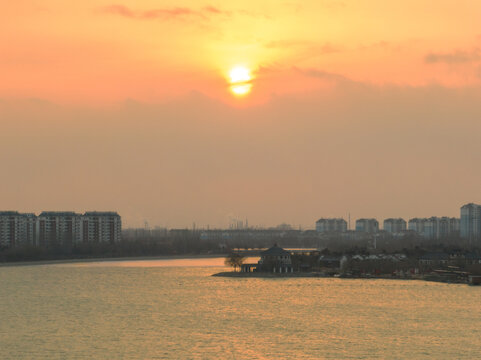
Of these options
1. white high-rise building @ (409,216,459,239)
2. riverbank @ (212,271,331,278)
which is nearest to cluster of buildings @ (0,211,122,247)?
riverbank @ (212,271,331,278)

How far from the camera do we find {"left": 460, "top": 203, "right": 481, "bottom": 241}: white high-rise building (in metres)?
153

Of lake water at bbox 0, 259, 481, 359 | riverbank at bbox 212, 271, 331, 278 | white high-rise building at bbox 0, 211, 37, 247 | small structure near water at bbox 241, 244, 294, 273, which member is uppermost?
white high-rise building at bbox 0, 211, 37, 247

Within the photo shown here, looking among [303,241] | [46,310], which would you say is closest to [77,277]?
[46,310]

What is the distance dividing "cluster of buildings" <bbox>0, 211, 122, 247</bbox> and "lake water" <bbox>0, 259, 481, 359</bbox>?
190 feet

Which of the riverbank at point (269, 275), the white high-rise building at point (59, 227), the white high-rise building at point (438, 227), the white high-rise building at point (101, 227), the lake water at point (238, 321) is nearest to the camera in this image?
the lake water at point (238, 321)

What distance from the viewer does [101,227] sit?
402 ft

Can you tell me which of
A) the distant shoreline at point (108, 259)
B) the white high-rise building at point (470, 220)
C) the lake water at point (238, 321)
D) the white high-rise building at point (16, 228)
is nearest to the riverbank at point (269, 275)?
the lake water at point (238, 321)

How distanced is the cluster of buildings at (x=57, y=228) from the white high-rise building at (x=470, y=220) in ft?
242

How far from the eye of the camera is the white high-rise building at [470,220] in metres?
153

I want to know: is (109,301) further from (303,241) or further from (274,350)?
(303,241)

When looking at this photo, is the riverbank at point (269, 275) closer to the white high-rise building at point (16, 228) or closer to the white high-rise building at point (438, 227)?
the white high-rise building at point (16, 228)

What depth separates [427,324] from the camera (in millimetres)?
32844

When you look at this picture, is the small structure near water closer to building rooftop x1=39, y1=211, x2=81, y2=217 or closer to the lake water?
the lake water

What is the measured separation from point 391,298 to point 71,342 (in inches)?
869
